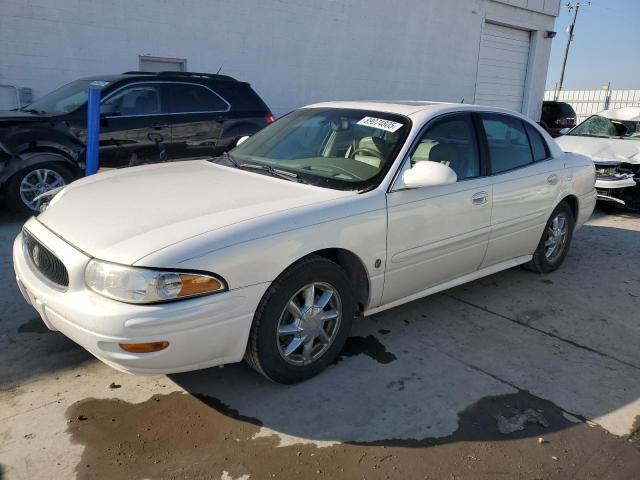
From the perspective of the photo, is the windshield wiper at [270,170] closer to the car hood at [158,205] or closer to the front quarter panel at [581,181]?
the car hood at [158,205]

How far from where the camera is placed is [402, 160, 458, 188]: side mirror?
323 centimetres

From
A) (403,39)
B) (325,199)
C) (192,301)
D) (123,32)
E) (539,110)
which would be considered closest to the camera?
(192,301)

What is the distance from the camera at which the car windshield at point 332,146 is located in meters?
3.40

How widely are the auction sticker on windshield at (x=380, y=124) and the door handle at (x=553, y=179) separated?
177cm

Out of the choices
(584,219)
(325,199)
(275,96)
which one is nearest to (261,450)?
(325,199)

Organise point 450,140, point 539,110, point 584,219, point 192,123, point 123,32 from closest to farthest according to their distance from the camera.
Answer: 1. point 450,140
2. point 584,219
3. point 192,123
4. point 123,32
5. point 539,110

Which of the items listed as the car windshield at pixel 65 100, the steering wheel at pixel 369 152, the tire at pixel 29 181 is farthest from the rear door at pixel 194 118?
the steering wheel at pixel 369 152

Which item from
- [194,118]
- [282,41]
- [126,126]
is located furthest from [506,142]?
[282,41]

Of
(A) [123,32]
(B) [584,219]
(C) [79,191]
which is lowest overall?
(B) [584,219]

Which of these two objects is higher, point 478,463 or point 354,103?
point 354,103

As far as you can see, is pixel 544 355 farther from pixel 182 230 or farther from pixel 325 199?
pixel 182 230

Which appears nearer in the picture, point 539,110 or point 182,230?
point 182,230

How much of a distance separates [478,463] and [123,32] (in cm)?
911

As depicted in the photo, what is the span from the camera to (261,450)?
2.57 metres
